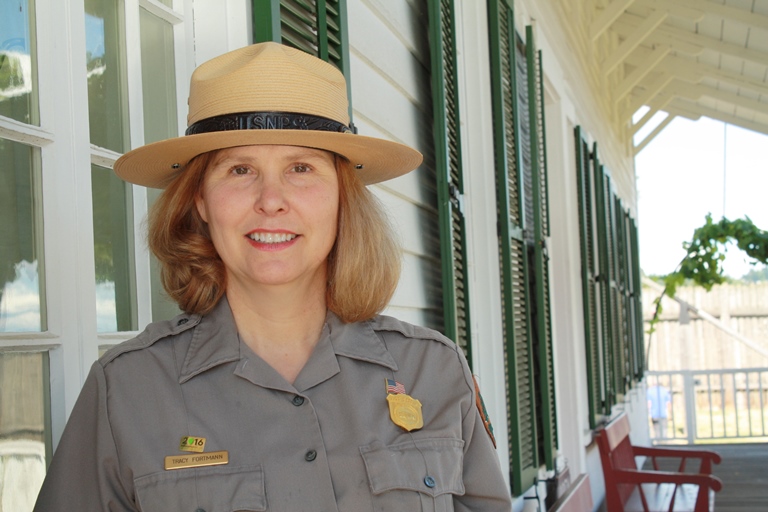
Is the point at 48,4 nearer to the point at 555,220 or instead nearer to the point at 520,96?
the point at 520,96

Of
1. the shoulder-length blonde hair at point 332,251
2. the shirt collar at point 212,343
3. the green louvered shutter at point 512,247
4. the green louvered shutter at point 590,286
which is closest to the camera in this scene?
the shirt collar at point 212,343

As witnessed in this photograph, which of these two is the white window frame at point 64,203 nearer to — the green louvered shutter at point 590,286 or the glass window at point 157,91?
the glass window at point 157,91

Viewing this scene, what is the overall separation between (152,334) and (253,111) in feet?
1.27

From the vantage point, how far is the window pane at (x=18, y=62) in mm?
1445

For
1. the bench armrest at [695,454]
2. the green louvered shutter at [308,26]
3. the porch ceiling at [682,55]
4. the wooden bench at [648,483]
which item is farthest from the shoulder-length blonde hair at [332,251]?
the porch ceiling at [682,55]

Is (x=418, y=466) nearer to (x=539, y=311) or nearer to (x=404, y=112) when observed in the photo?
(x=404, y=112)

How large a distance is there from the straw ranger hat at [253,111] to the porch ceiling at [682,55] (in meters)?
5.52

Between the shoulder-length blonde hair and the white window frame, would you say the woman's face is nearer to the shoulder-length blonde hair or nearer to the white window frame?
the shoulder-length blonde hair

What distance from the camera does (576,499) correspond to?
12.8 feet

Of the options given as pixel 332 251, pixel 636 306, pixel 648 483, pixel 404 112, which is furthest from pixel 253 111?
pixel 636 306

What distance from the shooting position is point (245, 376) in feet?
4.90

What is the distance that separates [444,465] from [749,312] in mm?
16231

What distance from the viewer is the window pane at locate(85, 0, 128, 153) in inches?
66.2

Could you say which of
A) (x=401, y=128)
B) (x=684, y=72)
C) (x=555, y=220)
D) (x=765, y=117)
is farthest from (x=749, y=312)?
(x=401, y=128)
